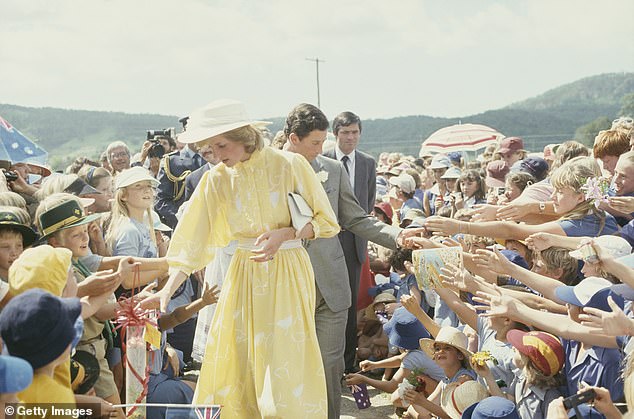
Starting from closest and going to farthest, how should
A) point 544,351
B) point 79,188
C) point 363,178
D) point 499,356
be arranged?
point 544,351, point 499,356, point 79,188, point 363,178

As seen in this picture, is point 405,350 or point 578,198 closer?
point 578,198

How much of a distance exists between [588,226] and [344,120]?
2.62 m

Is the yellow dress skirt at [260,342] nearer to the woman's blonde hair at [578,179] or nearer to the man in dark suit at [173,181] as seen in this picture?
the woman's blonde hair at [578,179]

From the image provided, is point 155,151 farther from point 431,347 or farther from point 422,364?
point 431,347

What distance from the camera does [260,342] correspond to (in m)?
3.99

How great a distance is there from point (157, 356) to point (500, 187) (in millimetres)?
4603

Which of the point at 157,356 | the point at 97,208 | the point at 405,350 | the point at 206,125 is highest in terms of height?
the point at 206,125

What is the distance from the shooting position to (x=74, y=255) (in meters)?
4.16

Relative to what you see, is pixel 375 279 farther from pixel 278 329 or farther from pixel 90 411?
pixel 90 411

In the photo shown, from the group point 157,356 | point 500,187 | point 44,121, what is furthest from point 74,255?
point 44,121

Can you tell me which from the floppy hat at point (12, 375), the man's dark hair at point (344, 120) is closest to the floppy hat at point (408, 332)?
the man's dark hair at point (344, 120)

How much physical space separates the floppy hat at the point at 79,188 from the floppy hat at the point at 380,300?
2.60m

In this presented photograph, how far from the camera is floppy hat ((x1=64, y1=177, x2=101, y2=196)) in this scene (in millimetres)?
5928

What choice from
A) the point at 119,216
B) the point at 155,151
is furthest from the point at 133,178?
the point at 155,151
